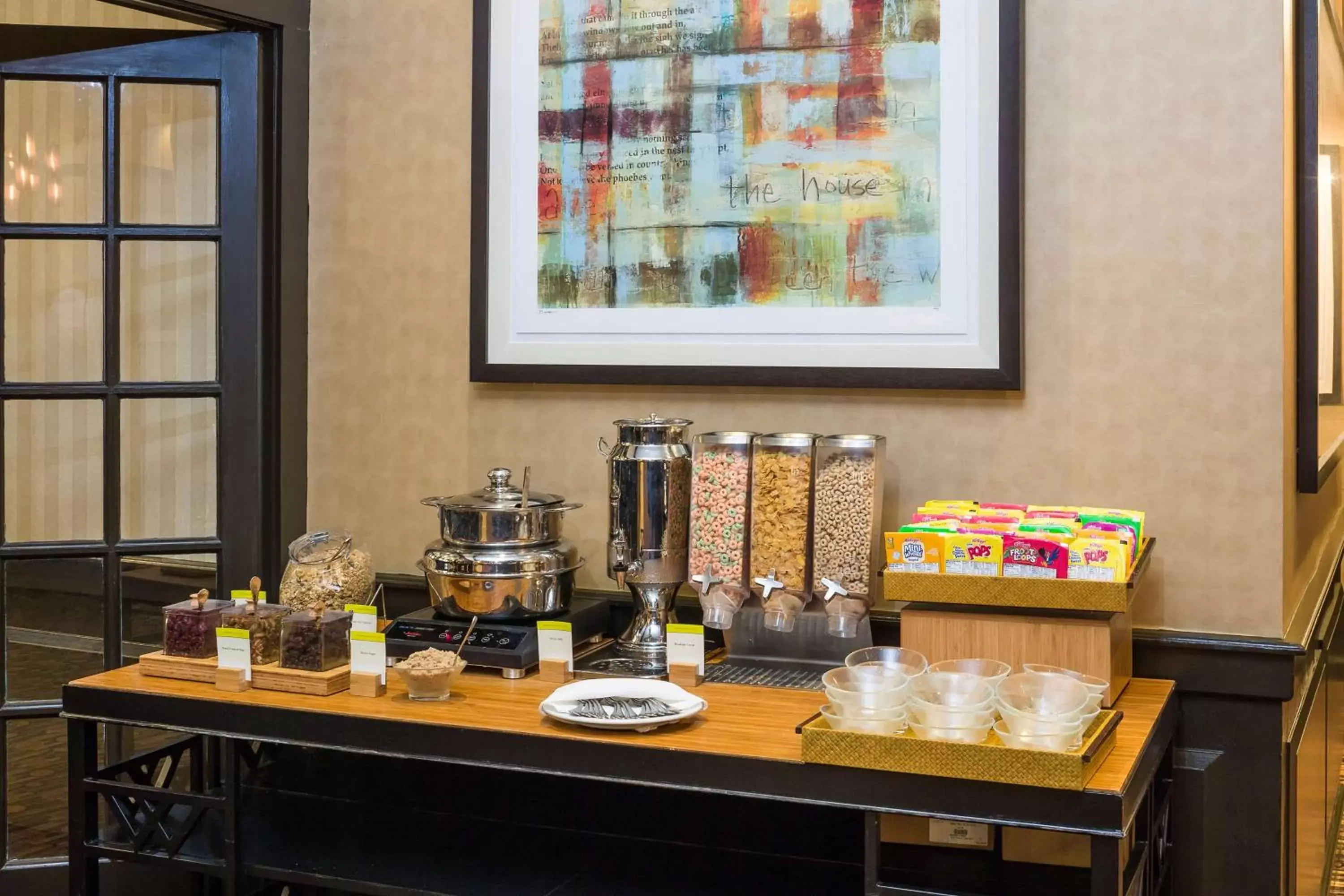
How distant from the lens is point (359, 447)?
2906 millimetres

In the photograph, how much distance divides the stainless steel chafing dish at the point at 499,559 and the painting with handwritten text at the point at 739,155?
1.55ft

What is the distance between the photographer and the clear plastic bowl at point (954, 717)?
1.78 m

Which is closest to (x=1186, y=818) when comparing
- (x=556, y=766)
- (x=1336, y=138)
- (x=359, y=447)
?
(x=556, y=766)

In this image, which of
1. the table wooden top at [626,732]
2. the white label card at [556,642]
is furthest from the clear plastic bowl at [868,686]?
the white label card at [556,642]

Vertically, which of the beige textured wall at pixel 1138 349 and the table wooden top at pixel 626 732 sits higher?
the beige textured wall at pixel 1138 349

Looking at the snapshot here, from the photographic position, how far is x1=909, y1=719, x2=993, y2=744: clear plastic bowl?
1776 mm

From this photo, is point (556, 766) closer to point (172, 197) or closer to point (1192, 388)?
point (1192, 388)

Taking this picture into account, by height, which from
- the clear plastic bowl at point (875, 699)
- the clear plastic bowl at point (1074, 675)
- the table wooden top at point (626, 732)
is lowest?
the table wooden top at point (626, 732)

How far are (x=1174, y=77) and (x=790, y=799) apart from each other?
1400 mm

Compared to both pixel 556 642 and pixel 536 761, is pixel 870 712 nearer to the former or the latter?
pixel 536 761

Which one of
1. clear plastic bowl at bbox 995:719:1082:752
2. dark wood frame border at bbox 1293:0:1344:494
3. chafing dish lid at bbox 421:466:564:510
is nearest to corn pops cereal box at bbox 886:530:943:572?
clear plastic bowl at bbox 995:719:1082:752

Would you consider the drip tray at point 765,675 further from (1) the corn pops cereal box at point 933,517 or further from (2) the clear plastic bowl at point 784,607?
(1) the corn pops cereal box at point 933,517

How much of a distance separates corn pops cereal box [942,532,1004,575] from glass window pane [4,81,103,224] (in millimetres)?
1909

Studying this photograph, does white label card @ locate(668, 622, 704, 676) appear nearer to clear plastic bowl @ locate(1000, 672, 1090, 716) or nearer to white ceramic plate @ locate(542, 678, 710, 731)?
white ceramic plate @ locate(542, 678, 710, 731)
